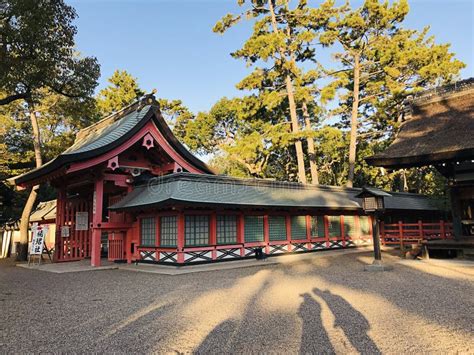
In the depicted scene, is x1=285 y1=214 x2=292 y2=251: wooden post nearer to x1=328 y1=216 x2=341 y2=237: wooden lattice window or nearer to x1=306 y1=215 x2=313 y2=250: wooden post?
x1=306 y1=215 x2=313 y2=250: wooden post

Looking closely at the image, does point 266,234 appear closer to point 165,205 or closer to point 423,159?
point 165,205

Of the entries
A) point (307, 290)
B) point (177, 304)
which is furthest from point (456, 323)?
point (177, 304)

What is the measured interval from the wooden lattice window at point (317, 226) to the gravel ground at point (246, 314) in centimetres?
734

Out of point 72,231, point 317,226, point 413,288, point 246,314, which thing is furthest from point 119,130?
point 413,288

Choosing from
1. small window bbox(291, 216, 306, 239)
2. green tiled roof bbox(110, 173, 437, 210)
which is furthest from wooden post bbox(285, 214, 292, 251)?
green tiled roof bbox(110, 173, 437, 210)

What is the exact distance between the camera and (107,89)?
3453 centimetres

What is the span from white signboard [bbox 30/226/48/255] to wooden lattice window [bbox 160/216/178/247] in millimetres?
5460

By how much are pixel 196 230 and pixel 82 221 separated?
6942 millimetres

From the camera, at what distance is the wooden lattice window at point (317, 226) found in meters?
17.5

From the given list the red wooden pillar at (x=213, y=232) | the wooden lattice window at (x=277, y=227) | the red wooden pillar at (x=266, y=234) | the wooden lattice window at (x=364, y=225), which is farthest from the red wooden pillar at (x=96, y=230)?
the wooden lattice window at (x=364, y=225)

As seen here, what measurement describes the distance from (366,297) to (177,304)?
3.86 meters

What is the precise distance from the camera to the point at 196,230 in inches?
522

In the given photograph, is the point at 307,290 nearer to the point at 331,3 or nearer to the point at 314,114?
the point at 331,3

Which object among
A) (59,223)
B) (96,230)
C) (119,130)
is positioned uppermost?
(119,130)
